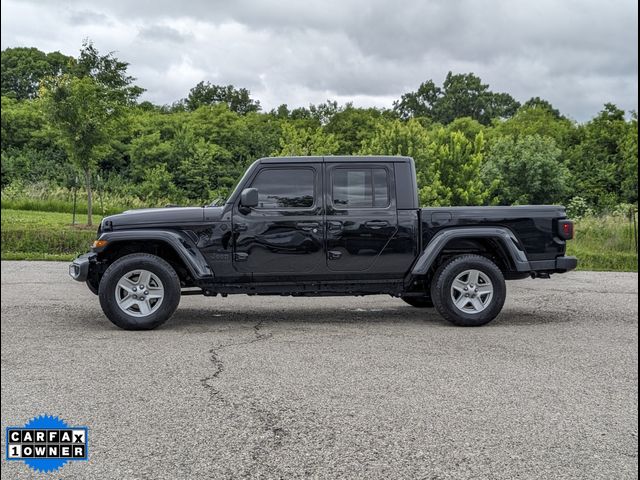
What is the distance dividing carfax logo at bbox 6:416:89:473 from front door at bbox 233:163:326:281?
392 centimetres

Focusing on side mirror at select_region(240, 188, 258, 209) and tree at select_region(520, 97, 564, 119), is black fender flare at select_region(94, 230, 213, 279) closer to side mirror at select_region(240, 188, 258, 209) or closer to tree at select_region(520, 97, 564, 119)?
side mirror at select_region(240, 188, 258, 209)

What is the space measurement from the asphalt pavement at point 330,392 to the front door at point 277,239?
65cm

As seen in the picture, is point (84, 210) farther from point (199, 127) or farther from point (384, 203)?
point (199, 127)

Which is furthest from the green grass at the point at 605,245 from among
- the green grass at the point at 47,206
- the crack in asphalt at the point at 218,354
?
the green grass at the point at 47,206

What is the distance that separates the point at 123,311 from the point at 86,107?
14.3 m

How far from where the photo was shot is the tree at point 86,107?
19.9 metres

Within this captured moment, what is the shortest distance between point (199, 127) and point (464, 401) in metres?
39.5

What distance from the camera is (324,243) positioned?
781cm

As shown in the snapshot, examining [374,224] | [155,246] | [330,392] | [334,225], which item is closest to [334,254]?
[334,225]

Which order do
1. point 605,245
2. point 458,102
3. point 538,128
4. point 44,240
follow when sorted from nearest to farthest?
1. point 44,240
2. point 605,245
3. point 538,128
4. point 458,102

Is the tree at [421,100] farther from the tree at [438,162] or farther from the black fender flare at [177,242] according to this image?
the black fender flare at [177,242]

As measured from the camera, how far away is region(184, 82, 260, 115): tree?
5831cm

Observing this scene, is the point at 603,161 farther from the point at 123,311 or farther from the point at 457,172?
the point at 123,311

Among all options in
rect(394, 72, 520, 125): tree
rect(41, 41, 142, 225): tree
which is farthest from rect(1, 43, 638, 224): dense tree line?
rect(394, 72, 520, 125): tree
